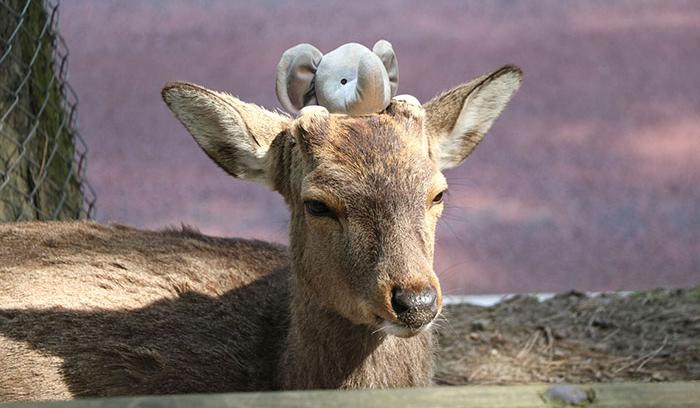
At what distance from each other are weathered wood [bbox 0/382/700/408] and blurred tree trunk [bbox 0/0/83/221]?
15.2 ft

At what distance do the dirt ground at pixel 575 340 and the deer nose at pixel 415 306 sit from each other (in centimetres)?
278

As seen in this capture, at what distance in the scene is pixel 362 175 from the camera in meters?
4.32

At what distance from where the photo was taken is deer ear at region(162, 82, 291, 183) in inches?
188

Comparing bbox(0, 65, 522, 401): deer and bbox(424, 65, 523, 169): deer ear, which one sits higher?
bbox(424, 65, 523, 169): deer ear

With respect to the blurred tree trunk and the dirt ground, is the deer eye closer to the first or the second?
the dirt ground

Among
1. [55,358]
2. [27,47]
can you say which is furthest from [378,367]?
[27,47]

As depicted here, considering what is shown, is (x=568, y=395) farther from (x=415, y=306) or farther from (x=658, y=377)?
(x=658, y=377)

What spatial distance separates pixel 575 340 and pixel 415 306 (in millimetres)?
4211

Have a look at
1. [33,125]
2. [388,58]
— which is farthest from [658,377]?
[33,125]

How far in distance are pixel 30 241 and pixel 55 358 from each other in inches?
35.3

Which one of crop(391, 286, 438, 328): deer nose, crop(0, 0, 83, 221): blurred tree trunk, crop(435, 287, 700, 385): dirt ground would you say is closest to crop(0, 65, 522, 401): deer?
A: crop(391, 286, 438, 328): deer nose

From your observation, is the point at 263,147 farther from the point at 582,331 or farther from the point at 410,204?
the point at 582,331

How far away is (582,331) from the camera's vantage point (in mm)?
8016

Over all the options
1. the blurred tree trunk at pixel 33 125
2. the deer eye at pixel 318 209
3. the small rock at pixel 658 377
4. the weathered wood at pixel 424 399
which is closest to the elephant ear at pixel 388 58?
the deer eye at pixel 318 209
